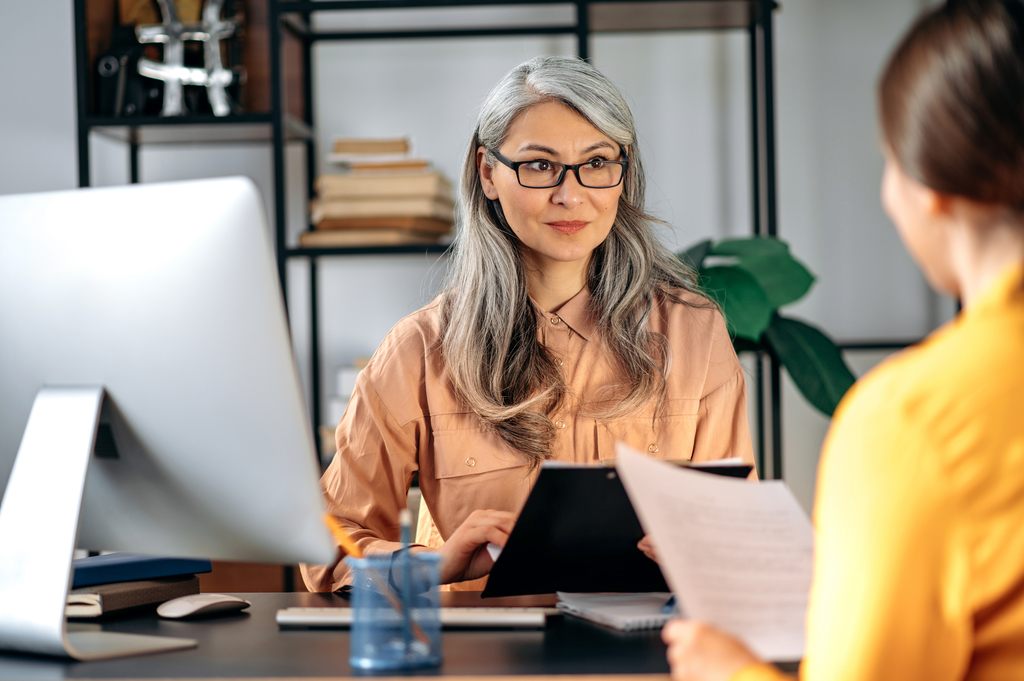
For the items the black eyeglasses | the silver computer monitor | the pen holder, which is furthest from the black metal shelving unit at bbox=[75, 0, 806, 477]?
the pen holder

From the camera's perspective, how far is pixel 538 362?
183cm

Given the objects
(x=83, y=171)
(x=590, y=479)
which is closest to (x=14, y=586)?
(x=590, y=479)

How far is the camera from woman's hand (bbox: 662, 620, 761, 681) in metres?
0.85

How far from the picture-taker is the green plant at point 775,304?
2.57 m

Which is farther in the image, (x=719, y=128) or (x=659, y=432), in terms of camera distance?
(x=719, y=128)

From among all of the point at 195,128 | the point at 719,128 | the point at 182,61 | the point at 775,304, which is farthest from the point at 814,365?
the point at 182,61

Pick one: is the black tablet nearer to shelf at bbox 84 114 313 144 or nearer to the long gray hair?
the long gray hair

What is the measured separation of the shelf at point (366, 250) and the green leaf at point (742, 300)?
65cm

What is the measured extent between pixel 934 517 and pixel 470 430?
1122 mm

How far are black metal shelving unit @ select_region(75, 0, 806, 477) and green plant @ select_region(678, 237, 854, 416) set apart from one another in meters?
0.10

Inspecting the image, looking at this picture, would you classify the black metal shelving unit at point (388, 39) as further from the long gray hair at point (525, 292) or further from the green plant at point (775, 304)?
the long gray hair at point (525, 292)

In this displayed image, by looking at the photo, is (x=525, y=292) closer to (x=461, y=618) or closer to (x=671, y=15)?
(x=461, y=618)

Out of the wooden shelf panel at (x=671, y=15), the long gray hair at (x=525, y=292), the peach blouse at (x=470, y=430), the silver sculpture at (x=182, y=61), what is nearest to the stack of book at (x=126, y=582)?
the peach blouse at (x=470, y=430)

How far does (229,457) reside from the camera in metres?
1.13
